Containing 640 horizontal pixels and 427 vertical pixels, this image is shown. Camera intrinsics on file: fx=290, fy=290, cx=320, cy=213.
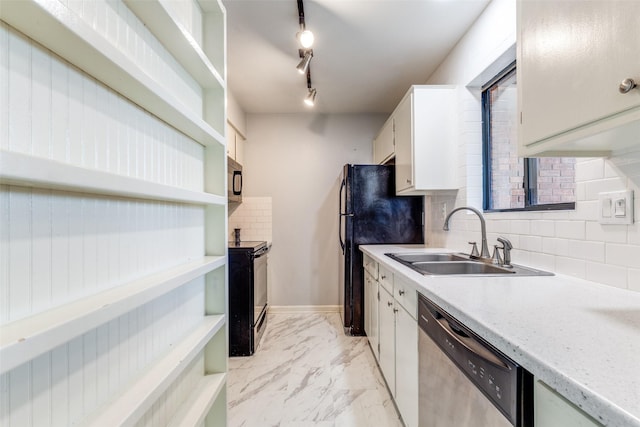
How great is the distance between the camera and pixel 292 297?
3635mm

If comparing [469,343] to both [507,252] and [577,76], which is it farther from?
[507,252]

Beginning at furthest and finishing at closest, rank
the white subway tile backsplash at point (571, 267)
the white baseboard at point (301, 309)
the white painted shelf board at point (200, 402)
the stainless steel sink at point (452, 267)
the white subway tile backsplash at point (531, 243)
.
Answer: the white baseboard at point (301, 309) → the stainless steel sink at point (452, 267) → the white subway tile backsplash at point (531, 243) → the white subway tile backsplash at point (571, 267) → the white painted shelf board at point (200, 402)

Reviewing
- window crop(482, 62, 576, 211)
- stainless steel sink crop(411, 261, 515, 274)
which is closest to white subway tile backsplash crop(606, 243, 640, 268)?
window crop(482, 62, 576, 211)

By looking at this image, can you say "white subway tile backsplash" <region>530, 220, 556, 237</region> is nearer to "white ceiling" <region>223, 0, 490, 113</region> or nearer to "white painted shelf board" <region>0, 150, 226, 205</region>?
"white ceiling" <region>223, 0, 490, 113</region>

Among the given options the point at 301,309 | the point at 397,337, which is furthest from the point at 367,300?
the point at 301,309

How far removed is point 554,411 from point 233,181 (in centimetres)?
284

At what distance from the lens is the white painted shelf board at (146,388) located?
736 mm

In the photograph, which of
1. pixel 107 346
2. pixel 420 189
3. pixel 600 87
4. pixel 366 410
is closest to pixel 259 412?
pixel 366 410

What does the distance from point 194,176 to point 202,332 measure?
2.30 feet

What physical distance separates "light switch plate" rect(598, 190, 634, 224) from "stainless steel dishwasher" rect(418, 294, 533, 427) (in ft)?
2.40

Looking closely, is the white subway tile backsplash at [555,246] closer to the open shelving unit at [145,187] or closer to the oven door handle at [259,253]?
the open shelving unit at [145,187]

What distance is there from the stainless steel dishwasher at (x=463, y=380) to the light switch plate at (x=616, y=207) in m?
0.73

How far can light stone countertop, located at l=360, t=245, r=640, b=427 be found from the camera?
49cm

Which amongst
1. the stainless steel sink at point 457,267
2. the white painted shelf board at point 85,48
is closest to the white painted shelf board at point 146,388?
the white painted shelf board at point 85,48
